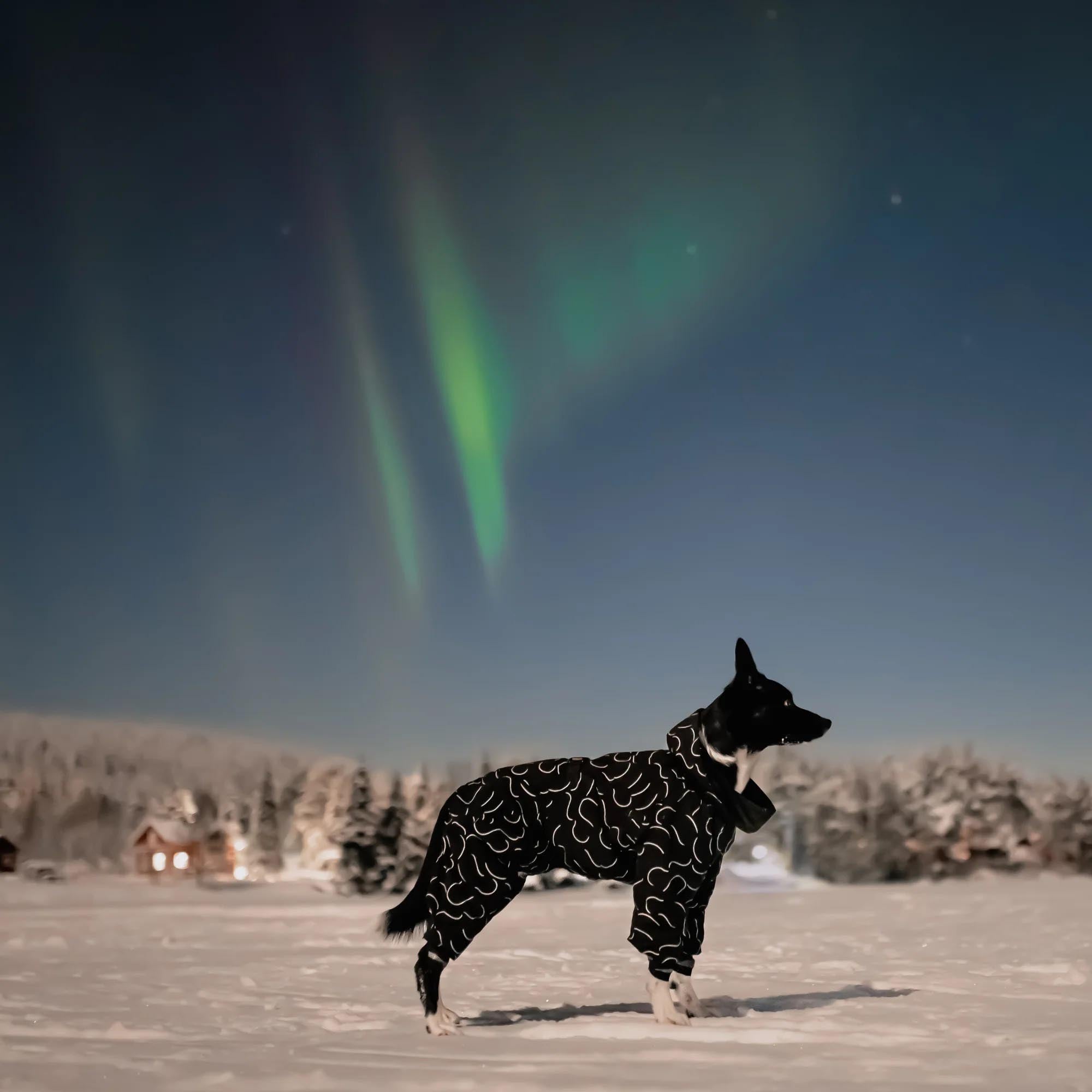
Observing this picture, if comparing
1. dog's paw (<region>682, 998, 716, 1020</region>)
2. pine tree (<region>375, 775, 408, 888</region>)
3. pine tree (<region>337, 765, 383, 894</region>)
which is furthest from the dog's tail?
pine tree (<region>375, 775, 408, 888</region>)

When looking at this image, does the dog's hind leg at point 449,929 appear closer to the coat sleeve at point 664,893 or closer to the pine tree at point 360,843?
the coat sleeve at point 664,893

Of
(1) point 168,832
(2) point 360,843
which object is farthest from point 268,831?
(2) point 360,843

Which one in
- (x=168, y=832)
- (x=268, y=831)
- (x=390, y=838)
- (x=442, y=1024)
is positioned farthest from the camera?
(x=268, y=831)

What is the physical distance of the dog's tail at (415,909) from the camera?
298 inches

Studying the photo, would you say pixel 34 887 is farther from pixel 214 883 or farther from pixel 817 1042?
pixel 817 1042

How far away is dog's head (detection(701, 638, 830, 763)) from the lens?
7332 mm

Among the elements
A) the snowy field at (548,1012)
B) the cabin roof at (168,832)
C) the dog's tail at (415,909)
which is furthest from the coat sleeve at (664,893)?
the cabin roof at (168,832)

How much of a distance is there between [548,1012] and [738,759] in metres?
2.35

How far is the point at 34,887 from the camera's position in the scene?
40.3 meters

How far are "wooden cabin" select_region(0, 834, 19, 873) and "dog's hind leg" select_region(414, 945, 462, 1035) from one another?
51.9 m

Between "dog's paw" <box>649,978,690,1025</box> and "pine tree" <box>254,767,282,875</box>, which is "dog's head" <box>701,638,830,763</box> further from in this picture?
"pine tree" <box>254,767,282,875</box>

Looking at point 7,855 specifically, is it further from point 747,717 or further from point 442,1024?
point 747,717

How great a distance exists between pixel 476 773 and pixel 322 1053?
151 feet

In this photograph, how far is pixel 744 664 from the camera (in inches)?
289
